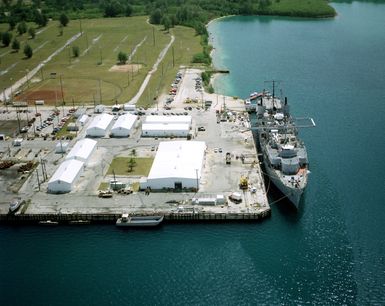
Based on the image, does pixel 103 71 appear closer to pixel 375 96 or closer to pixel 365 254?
pixel 375 96

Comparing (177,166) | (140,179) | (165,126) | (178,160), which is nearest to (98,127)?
(165,126)

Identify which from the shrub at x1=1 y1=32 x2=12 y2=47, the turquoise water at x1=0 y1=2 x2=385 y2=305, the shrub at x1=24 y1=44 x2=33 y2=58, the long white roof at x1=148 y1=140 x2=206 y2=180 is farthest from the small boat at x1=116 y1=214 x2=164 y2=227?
the shrub at x1=1 y1=32 x2=12 y2=47

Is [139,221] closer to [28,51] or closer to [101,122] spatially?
[101,122]

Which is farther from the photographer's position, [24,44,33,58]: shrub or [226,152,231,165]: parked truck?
[24,44,33,58]: shrub

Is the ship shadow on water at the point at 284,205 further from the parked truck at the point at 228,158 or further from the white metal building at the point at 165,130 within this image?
the white metal building at the point at 165,130

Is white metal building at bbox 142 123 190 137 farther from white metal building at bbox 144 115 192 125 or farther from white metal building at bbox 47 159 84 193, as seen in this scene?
white metal building at bbox 47 159 84 193

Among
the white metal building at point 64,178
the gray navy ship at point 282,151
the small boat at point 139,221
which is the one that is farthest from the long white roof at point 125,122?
the small boat at point 139,221
